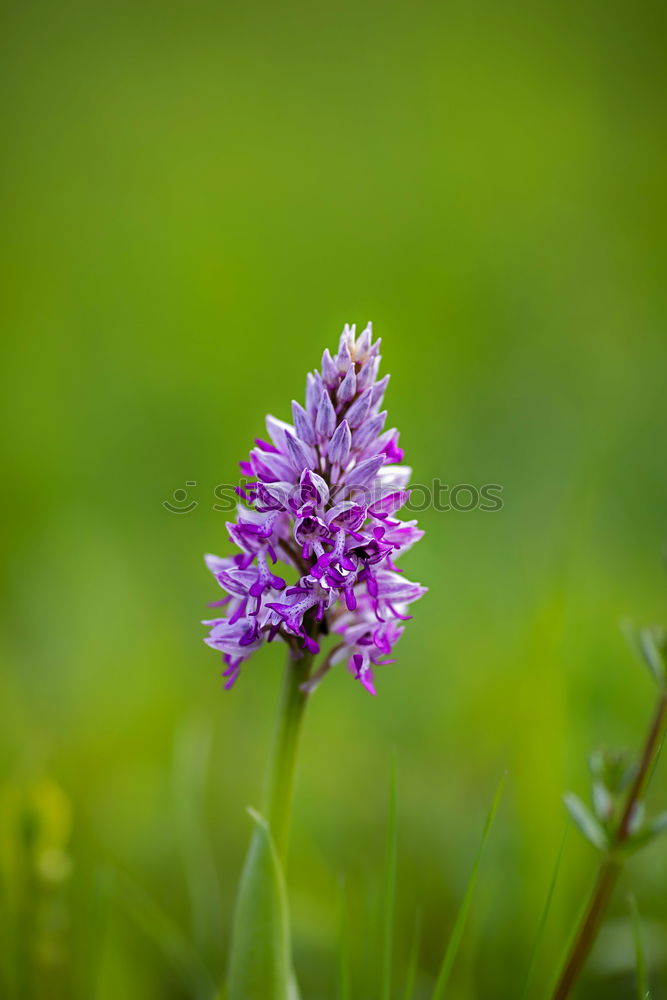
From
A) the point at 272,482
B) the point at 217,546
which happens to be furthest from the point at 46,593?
the point at 272,482

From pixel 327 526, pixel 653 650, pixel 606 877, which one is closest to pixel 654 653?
pixel 653 650

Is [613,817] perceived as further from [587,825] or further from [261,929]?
[261,929]

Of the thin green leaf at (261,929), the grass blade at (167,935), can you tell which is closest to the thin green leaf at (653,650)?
the thin green leaf at (261,929)

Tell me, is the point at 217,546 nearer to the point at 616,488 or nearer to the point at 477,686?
the point at 477,686

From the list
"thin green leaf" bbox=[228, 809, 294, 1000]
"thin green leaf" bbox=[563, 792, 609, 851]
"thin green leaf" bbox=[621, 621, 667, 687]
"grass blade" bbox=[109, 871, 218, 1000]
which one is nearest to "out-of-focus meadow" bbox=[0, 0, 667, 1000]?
"grass blade" bbox=[109, 871, 218, 1000]

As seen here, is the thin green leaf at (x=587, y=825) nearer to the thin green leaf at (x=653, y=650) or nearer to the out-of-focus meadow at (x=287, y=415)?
the thin green leaf at (x=653, y=650)

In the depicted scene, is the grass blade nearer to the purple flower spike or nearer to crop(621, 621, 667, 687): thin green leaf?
the purple flower spike

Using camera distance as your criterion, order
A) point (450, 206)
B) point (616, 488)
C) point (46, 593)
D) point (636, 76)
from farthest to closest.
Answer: point (636, 76) < point (450, 206) < point (616, 488) < point (46, 593)

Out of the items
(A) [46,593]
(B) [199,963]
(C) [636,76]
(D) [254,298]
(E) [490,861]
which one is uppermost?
(C) [636,76]
